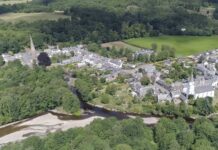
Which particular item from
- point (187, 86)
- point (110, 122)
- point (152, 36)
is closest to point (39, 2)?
point (152, 36)

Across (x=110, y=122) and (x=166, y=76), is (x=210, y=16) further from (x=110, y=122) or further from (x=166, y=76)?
(x=110, y=122)

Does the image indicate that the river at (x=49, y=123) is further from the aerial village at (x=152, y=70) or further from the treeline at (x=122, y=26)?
the treeline at (x=122, y=26)

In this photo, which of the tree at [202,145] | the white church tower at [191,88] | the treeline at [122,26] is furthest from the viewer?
the treeline at [122,26]

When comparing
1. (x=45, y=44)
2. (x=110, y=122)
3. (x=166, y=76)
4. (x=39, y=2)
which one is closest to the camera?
(x=110, y=122)

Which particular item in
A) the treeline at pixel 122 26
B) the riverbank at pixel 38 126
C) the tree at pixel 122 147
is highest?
the treeline at pixel 122 26

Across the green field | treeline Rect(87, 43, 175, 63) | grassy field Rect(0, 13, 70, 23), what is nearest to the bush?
treeline Rect(87, 43, 175, 63)

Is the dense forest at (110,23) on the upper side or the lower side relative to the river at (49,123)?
upper

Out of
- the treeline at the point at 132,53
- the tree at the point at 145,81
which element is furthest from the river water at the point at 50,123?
the treeline at the point at 132,53

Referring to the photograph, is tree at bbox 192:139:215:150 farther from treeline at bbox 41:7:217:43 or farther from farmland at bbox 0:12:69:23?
Answer: farmland at bbox 0:12:69:23
